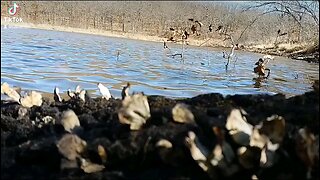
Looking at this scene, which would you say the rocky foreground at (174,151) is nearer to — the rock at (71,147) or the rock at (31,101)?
the rock at (71,147)

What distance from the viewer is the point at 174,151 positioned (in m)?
1.47

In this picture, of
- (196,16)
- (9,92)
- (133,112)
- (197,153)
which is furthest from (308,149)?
(196,16)

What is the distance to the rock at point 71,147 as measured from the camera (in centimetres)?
150

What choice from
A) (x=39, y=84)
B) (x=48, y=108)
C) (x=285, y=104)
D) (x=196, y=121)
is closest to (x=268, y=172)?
(x=196, y=121)

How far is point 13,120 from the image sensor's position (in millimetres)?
2176

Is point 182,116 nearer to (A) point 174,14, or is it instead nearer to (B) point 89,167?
(B) point 89,167

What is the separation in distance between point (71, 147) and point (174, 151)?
370 mm

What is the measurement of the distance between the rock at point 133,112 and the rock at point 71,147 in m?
0.20

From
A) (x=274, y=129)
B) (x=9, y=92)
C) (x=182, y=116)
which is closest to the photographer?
(x=274, y=129)

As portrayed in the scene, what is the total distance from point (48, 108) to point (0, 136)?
49cm

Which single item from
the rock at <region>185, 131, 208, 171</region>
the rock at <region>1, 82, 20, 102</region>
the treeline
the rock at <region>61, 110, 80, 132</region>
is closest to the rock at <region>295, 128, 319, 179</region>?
the rock at <region>185, 131, 208, 171</region>

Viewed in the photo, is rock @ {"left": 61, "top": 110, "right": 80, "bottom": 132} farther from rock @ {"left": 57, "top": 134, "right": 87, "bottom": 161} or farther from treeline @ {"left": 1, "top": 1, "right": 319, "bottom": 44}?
treeline @ {"left": 1, "top": 1, "right": 319, "bottom": 44}

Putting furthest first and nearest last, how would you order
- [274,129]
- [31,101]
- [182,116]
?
[31,101], [182,116], [274,129]

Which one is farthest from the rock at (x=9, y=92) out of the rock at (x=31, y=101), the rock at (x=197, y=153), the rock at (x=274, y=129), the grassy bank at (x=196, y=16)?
the rock at (x=274, y=129)
